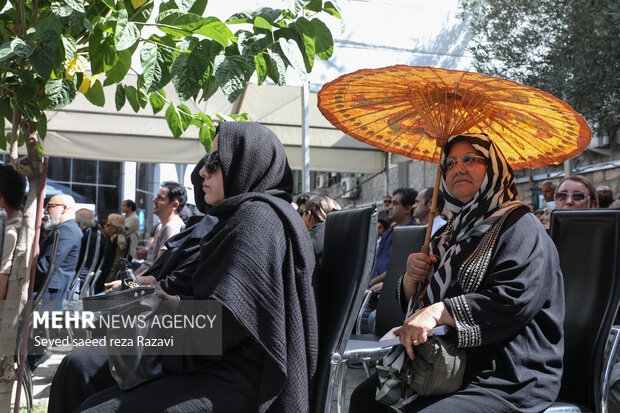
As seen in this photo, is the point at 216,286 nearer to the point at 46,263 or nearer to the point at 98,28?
the point at 98,28

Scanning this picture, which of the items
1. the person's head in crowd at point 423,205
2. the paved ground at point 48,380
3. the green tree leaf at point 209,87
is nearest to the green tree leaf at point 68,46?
the green tree leaf at point 209,87

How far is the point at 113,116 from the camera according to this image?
7012 millimetres

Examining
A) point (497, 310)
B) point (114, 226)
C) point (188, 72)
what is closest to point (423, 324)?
point (497, 310)

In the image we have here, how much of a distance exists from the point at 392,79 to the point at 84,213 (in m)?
6.54

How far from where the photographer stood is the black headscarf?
211 cm

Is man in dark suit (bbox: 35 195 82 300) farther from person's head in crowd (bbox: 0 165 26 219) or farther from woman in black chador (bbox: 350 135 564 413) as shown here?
woman in black chador (bbox: 350 135 564 413)

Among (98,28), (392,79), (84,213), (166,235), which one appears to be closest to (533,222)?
(392,79)

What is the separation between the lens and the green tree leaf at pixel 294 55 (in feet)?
6.98

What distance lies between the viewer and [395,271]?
3.90m

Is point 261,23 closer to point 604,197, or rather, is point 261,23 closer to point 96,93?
point 96,93

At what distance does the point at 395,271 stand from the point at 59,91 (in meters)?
2.28

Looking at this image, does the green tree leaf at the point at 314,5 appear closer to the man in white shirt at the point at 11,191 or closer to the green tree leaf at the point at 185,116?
the green tree leaf at the point at 185,116

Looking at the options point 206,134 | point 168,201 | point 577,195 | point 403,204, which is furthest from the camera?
point 403,204

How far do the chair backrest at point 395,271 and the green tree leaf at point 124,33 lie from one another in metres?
2.22
